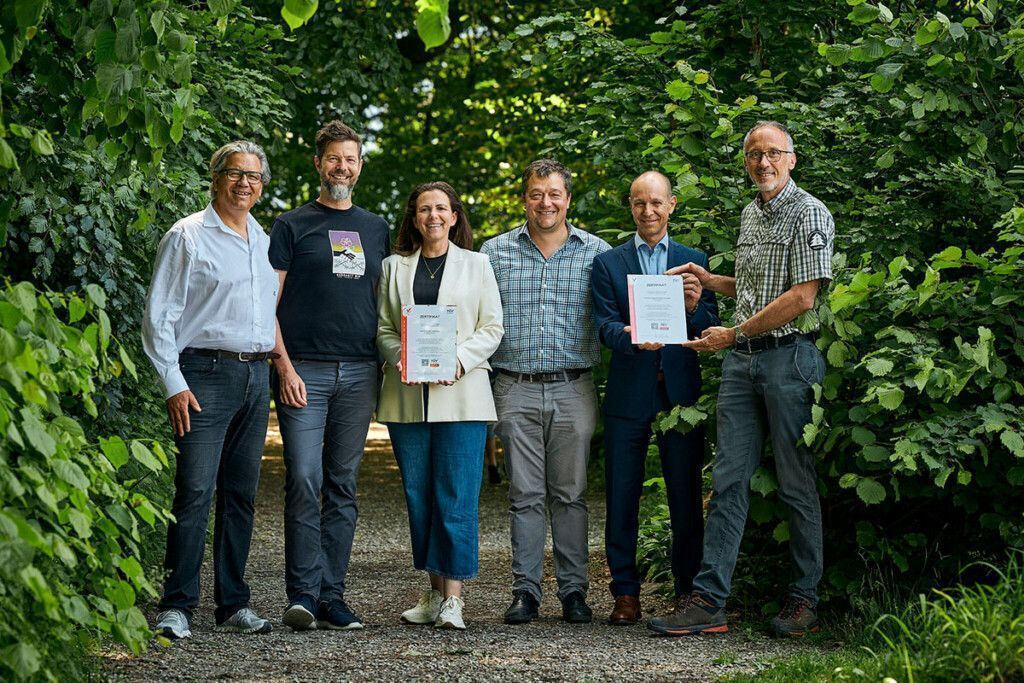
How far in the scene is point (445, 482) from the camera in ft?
19.4

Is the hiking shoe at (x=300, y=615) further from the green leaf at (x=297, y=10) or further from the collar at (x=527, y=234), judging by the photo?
the green leaf at (x=297, y=10)

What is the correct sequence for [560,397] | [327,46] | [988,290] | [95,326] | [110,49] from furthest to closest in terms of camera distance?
[327,46] → [560,397] → [988,290] → [110,49] → [95,326]

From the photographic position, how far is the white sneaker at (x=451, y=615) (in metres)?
5.82

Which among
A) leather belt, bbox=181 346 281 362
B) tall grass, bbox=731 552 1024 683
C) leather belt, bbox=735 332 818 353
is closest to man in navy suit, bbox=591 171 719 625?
leather belt, bbox=735 332 818 353

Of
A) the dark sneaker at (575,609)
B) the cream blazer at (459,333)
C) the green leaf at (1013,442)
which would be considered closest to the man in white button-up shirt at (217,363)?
the cream blazer at (459,333)

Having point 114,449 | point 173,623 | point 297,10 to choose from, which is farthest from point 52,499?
point 173,623

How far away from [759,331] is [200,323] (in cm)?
241

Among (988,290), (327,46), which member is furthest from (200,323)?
(327,46)

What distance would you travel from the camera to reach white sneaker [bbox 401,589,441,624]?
602 cm

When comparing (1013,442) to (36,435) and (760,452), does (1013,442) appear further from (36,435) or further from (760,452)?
(36,435)

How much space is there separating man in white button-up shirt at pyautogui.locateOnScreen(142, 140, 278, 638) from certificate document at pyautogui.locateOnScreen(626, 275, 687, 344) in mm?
1628

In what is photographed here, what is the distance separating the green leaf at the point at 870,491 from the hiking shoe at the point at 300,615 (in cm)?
248

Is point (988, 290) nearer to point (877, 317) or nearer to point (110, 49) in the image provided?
point (877, 317)

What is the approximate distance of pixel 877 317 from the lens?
18.0 feet
